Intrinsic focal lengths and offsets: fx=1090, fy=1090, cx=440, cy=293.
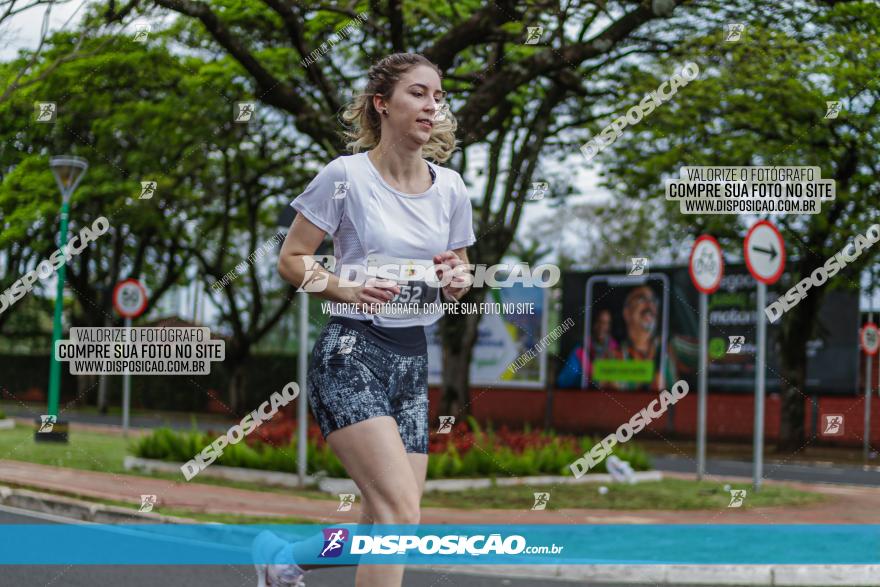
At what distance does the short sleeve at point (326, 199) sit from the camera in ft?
11.0

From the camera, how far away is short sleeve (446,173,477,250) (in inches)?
142

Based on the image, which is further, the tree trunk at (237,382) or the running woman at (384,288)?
the tree trunk at (237,382)

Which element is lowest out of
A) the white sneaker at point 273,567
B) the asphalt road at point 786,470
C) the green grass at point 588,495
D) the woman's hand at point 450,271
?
the asphalt road at point 786,470

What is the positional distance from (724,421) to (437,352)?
837cm

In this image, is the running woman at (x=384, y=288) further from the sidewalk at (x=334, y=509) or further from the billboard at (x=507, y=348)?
the billboard at (x=507, y=348)

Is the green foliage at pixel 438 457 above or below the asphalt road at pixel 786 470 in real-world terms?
above

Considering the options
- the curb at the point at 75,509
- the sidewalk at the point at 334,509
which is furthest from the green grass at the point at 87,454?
the curb at the point at 75,509

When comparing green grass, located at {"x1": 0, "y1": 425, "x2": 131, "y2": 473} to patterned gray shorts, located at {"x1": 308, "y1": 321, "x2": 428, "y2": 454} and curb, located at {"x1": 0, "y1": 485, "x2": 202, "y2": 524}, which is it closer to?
curb, located at {"x1": 0, "y1": 485, "x2": 202, "y2": 524}

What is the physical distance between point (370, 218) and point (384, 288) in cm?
26

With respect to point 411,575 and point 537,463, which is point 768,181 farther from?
point 411,575

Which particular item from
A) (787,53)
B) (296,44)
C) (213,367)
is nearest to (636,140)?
(787,53)

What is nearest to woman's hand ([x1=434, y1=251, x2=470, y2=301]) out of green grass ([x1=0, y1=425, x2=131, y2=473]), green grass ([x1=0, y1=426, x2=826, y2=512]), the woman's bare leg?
the woman's bare leg

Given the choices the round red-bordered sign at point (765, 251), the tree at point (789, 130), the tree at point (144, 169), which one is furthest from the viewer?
the tree at point (789, 130)

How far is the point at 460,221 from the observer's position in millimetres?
3619
